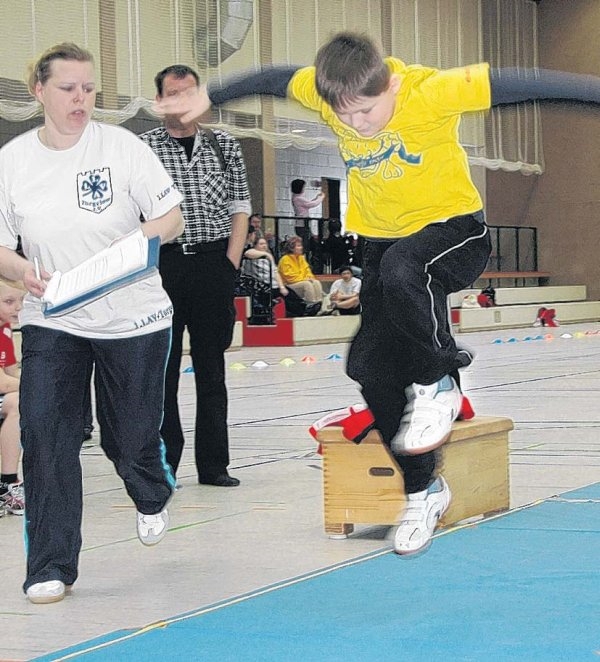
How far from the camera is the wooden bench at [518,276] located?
26.5 m

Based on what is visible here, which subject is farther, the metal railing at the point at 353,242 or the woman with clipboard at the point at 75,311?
the metal railing at the point at 353,242

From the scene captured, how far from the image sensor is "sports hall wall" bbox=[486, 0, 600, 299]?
2748cm

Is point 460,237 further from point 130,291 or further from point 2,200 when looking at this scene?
point 2,200

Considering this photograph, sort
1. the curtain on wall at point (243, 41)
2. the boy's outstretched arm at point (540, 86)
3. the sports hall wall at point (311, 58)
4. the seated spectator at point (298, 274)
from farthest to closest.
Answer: the seated spectator at point (298, 274) < the sports hall wall at point (311, 58) < the curtain on wall at point (243, 41) < the boy's outstretched arm at point (540, 86)

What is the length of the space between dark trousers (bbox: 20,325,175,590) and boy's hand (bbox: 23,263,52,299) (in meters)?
0.27

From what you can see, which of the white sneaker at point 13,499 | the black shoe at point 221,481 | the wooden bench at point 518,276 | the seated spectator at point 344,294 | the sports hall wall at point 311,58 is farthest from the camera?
the wooden bench at point 518,276

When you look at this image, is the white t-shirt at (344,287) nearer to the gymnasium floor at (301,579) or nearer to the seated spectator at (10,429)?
the gymnasium floor at (301,579)

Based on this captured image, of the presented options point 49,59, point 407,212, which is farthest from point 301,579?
point 49,59

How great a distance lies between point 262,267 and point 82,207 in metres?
14.2

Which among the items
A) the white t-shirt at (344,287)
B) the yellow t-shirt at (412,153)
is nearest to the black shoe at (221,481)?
the yellow t-shirt at (412,153)

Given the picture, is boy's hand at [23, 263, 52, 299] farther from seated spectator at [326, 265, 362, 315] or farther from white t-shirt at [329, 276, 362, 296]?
white t-shirt at [329, 276, 362, 296]

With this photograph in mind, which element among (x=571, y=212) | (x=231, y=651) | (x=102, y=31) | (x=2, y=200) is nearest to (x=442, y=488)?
(x=231, y=651)

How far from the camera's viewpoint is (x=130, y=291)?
4.02 meters

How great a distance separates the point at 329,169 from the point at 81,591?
20546 mm
